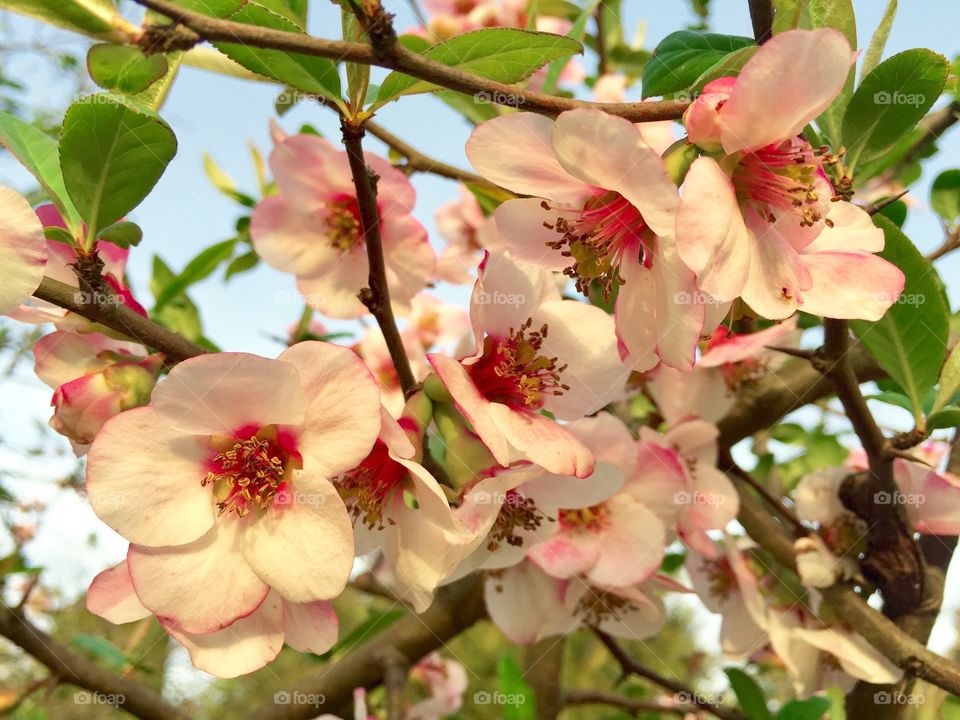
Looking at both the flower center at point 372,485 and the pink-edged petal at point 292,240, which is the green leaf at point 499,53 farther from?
the pink-edged petal at point 292,240

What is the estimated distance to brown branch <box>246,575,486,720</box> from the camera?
156 cm

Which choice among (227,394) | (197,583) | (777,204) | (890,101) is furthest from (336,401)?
(890,101)

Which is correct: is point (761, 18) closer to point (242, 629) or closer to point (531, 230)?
point (531, 230)

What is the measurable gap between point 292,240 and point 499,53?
0.77m

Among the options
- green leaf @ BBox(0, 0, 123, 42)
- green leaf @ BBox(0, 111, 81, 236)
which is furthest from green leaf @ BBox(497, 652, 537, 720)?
green leaf @ BBox(0, 0, 123, 42)

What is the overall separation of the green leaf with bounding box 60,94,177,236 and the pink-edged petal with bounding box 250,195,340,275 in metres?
0.62

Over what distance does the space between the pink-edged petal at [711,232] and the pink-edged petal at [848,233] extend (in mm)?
149

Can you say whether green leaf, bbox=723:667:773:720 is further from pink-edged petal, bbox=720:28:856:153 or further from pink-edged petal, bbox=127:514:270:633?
pink-edged petal, bbox=720:28:856:153

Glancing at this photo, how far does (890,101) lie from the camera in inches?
34.4

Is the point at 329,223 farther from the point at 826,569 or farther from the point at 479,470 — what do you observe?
the point at 826,569

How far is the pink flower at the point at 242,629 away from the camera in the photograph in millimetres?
786

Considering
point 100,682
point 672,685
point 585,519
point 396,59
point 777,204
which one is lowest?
point 672,685

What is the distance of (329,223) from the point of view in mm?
1431

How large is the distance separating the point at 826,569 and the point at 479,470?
0.71 meters
